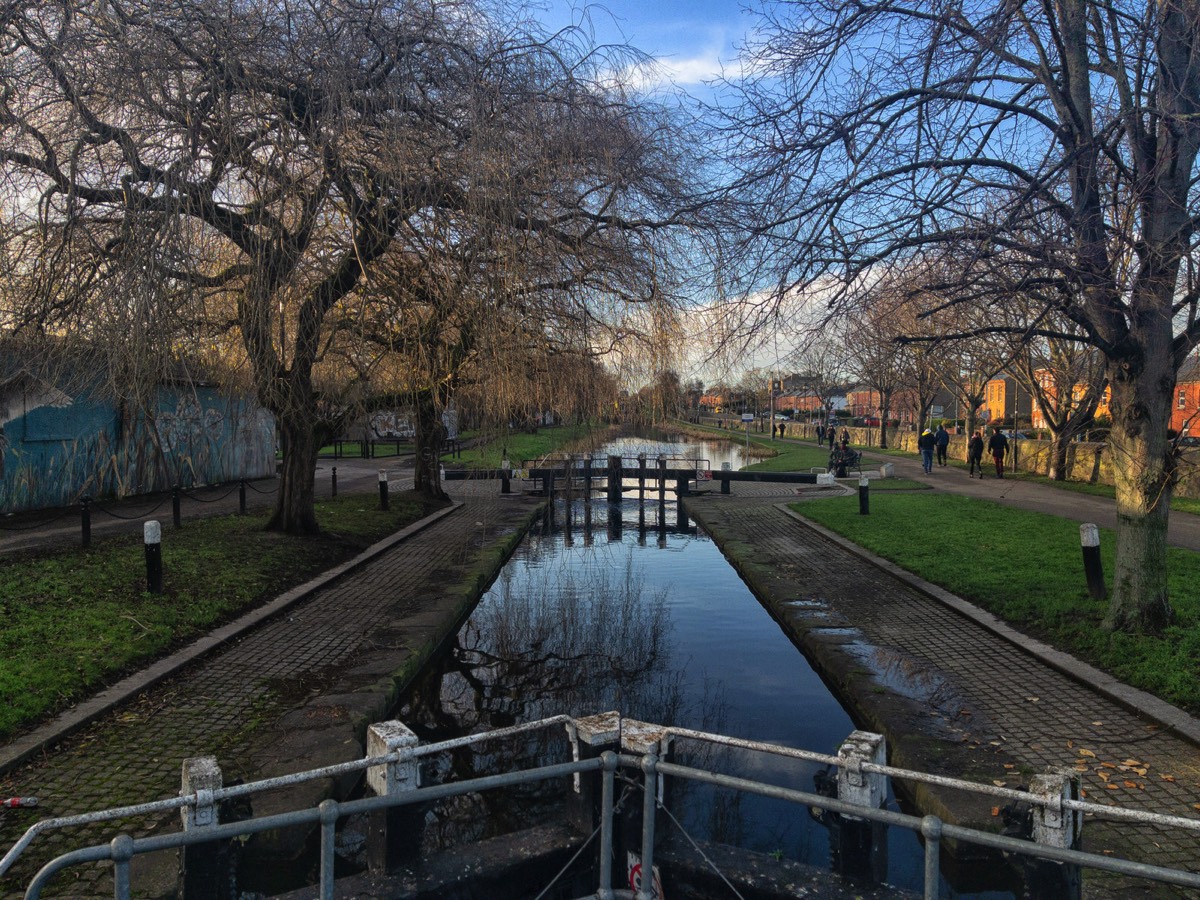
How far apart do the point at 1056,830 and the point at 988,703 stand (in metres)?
3.45

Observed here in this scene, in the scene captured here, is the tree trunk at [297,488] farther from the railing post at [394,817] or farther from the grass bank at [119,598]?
the railing post at [394,817]

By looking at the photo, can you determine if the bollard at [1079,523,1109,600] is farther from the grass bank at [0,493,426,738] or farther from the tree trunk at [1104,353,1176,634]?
the grass bank at [0,493,426,738]

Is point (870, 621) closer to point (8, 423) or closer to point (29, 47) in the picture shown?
point (29, 47)

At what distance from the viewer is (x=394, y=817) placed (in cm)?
420

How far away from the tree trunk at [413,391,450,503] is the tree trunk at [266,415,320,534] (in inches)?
77.7

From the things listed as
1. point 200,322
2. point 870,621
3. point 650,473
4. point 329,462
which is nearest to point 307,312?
point 200,322

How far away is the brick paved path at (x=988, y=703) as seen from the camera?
4.94 m

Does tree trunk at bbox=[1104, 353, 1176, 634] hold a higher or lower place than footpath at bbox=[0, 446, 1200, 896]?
higher

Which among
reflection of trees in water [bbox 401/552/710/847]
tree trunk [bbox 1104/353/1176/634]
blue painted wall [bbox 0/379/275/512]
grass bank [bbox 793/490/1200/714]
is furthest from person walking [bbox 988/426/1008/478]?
blue painted wall [bbox 0/379/275/512]

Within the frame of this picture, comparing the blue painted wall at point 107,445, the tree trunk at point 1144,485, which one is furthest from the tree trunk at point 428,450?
the tree trunk at point 1144,485

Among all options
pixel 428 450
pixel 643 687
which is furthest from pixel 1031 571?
pixel 428 450

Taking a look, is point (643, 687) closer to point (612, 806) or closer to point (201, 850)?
point (612, 806)

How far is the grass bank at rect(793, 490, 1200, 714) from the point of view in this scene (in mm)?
7113

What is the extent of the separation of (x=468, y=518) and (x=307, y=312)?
30.9 feet
